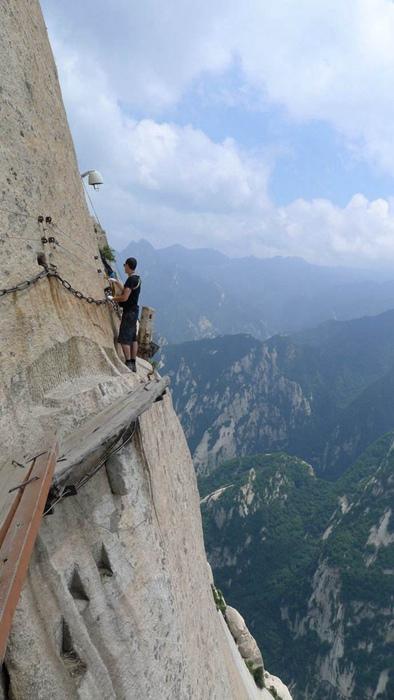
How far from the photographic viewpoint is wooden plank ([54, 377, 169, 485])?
7057 millimetres

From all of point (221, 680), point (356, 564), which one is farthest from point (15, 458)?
point (356, 564)

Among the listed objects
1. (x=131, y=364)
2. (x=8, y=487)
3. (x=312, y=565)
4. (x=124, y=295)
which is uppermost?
(x=124, y=295)

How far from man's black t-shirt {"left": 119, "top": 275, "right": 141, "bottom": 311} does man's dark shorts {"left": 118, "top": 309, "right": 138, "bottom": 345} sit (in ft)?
0.53

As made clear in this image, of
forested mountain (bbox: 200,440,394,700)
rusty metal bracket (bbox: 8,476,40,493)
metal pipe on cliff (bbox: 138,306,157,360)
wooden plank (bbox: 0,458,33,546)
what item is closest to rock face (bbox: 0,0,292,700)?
wooden plank (bbox: 0,458,33,546)

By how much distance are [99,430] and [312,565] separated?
5953 inches

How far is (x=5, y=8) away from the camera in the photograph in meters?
9.46

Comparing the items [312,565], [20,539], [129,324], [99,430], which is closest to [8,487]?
[20,539]

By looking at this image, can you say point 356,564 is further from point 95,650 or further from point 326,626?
point 95,650

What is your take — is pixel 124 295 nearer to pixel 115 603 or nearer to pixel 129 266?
pixel 129 266

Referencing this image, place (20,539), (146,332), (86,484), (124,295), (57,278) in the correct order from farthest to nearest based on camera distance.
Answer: (146,332) < (124,295) < (57,278) < (86,484) < (20,539)

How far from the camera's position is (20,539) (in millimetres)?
5258

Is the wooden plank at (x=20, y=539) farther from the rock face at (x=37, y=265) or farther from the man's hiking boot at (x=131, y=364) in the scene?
the man's hiking boot at (x=131, y=364)

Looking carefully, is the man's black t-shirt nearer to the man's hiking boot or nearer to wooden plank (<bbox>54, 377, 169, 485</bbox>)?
the man's hiking boot

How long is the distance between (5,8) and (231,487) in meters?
173
